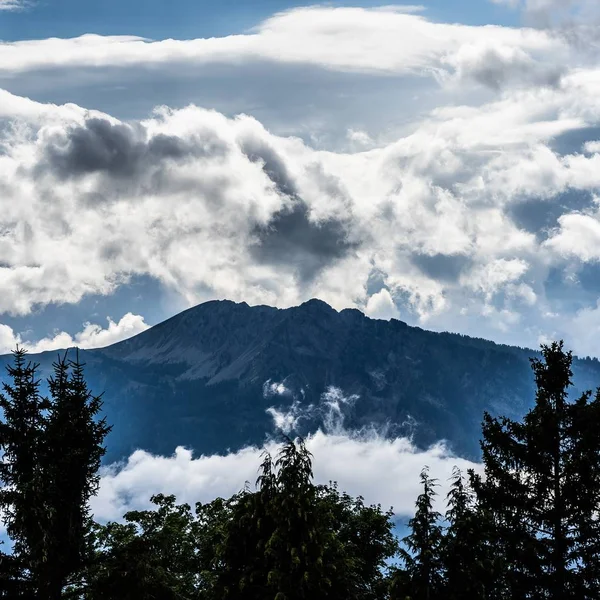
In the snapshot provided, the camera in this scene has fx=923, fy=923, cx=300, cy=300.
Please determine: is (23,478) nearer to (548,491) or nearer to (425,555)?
(425,555)

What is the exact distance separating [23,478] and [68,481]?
1.95 meters

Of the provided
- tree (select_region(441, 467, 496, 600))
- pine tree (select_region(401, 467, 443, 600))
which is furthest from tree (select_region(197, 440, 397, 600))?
tree (select_region(441, 467, 496, 600))

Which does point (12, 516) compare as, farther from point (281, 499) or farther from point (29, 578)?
point (281, 499)

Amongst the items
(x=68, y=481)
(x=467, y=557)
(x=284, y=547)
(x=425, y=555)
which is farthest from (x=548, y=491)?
(x=68, y=481)

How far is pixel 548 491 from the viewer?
44.7 metres

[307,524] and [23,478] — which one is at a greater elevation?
[23,478]

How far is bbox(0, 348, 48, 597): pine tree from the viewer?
127 feet

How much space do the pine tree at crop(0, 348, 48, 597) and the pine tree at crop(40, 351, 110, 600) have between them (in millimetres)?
416

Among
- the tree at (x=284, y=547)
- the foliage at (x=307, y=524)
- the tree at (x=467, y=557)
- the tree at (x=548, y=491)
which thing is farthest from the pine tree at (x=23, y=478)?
the tree at (x=548, y=491)

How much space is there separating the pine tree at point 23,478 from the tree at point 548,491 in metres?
20.5

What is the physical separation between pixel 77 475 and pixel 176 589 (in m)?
7.48

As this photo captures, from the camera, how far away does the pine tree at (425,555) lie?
38.8 m

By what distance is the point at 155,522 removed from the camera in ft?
229

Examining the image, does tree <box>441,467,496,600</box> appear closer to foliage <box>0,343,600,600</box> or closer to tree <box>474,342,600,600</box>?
foliage <box>0,343,600,600</box>
